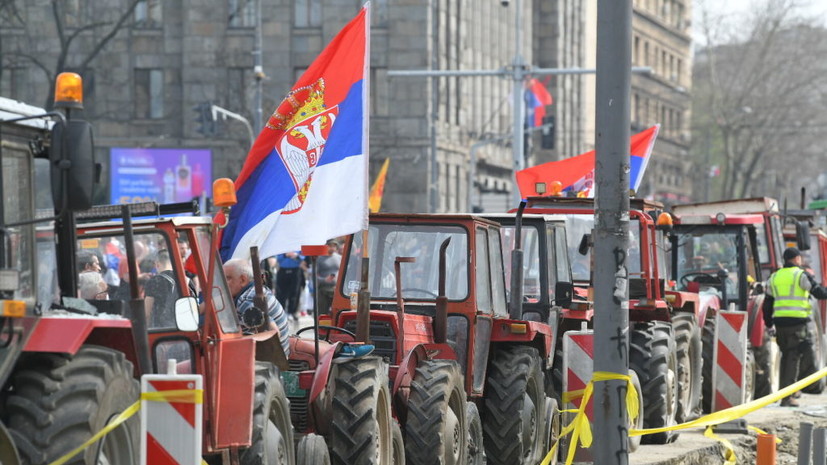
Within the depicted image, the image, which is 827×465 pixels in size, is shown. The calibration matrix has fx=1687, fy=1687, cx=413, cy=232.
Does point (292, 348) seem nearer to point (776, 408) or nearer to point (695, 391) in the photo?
point (695, 391)

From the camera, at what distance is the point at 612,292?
10.0 m

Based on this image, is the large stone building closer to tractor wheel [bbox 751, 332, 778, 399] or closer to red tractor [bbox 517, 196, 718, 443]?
tractor wheel [bbox 751, 332, 778, 399]

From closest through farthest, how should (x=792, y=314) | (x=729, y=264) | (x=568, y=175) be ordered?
1. (x=729, y=264)
2. (x=792, y=314)
3. (x=568, y=175)

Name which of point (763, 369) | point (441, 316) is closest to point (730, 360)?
point (763, 369)

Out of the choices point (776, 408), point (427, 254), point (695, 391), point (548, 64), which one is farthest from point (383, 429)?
point (548, 64)

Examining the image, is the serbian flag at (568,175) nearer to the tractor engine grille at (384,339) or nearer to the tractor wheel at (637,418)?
the tractor wheel at (637,418)

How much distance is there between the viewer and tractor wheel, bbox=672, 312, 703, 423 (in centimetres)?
1800

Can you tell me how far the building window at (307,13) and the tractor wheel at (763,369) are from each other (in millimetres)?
39545

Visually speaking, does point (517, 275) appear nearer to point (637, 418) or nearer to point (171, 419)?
point (637, 418)

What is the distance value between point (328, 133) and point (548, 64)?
74191 millimetres

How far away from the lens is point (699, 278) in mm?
21656

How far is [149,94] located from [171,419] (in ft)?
175

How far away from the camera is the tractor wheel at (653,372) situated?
53.8 feet

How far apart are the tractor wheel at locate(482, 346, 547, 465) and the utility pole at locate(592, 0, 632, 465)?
2484 millimetres
